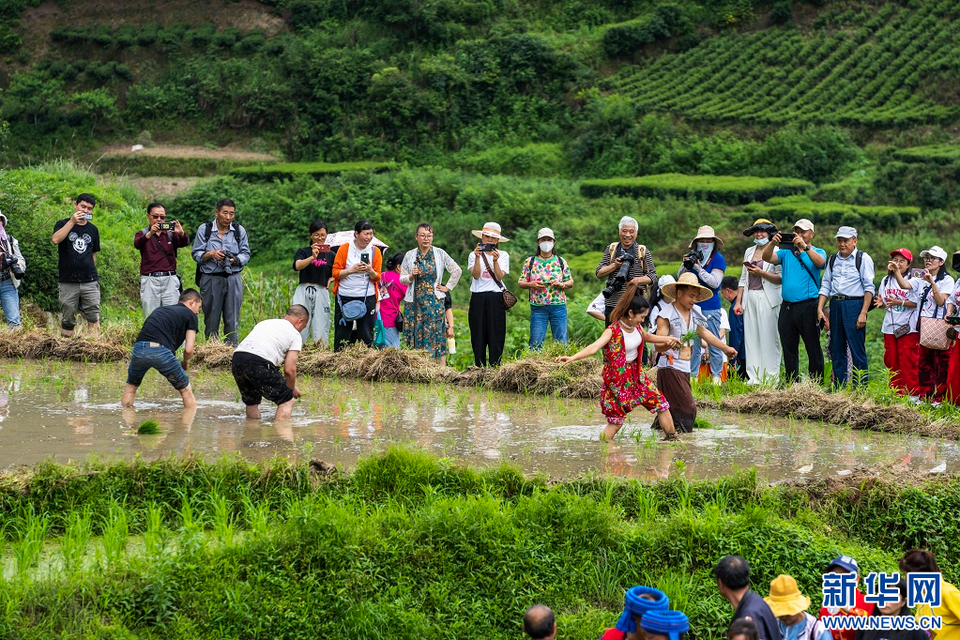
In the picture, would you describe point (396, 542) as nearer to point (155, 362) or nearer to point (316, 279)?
point (155, 362)

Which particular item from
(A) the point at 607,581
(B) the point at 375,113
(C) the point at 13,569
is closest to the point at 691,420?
(A) the point at 607,581

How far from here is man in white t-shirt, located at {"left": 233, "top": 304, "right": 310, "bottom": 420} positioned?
395 inches

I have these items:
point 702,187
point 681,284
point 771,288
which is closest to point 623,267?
point 771,288

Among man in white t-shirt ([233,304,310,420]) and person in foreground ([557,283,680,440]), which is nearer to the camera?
person in foreground ([557,283,680,440])

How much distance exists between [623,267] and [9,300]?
7422 mm

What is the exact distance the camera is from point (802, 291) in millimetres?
12078

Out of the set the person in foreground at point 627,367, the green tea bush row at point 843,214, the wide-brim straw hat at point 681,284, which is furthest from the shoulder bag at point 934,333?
the green tea bush row at point 843,214

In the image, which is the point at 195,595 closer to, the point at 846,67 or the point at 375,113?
the point at 375,113

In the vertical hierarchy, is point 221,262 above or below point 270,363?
above

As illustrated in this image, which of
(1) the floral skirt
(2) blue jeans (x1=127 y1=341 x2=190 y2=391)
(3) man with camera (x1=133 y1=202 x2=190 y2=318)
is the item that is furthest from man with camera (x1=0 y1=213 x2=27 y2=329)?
(1) the floral skirt

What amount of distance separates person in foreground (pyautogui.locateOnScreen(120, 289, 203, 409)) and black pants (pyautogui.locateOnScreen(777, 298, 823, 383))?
6194 mm

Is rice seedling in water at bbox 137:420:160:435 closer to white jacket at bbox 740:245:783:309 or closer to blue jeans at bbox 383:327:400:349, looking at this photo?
blue jeans at bbox 383:327:400:349

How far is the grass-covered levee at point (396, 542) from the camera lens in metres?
Result: 6.68

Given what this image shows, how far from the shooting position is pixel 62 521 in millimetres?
7559
